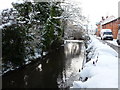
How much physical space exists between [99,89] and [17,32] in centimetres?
995

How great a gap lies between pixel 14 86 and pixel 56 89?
7.50 ft

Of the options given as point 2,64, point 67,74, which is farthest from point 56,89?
point 2,64

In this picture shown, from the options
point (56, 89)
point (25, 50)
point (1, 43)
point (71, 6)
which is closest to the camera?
point (56, 89)

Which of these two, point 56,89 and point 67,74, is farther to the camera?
point 67,74

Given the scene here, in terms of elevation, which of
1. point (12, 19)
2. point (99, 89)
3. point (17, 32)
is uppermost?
point (12, 19)

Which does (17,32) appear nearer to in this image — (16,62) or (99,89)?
(16,62)

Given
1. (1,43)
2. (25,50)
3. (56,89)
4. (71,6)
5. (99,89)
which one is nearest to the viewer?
(99,89)

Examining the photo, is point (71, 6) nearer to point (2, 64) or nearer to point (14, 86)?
point (2, 64)

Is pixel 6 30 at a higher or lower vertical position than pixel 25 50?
higher

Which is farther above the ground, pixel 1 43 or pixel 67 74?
pixel 1 43

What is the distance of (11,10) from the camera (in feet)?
45.2

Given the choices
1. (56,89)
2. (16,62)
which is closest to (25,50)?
(16,62)

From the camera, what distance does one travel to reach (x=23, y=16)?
1581 cm

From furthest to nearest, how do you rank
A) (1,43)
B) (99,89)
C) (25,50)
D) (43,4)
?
(43,4) → (25,50) → (1,43) → (99,89)
